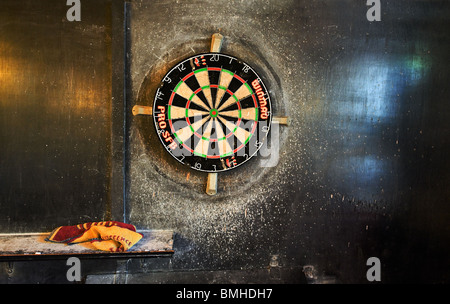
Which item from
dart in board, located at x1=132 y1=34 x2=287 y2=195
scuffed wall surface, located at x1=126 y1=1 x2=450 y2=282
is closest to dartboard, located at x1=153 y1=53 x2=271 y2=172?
dart in board, located at x1=132 y1=34 x2=287 y2=195

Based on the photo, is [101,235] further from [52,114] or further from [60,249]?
[52,114]

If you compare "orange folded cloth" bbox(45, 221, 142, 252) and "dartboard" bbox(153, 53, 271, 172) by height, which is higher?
"dartboard" bbox(153, 53, 271, 172)

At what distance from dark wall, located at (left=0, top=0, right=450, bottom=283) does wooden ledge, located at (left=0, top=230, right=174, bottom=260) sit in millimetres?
156

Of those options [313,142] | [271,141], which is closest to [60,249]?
[271,141]

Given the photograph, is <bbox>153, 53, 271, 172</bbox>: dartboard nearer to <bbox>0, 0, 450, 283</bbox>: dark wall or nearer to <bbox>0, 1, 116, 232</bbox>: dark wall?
<bbox>0, 0, 450, 283</bbox>: dark wall

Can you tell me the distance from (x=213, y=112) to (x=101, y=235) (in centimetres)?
130

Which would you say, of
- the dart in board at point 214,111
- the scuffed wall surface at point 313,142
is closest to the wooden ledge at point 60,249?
the scuffed wall surface at point 313,142

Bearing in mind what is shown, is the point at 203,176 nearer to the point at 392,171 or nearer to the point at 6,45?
the point at 392,171

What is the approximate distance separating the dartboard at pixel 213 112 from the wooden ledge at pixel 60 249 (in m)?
0.69

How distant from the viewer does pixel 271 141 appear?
248 cm

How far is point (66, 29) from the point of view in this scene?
2.34 metres

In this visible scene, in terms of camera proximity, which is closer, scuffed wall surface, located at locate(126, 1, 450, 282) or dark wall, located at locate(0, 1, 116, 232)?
dark wall, located at locate(0, 1, 116, 232)

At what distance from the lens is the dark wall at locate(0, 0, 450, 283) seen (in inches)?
92.4
